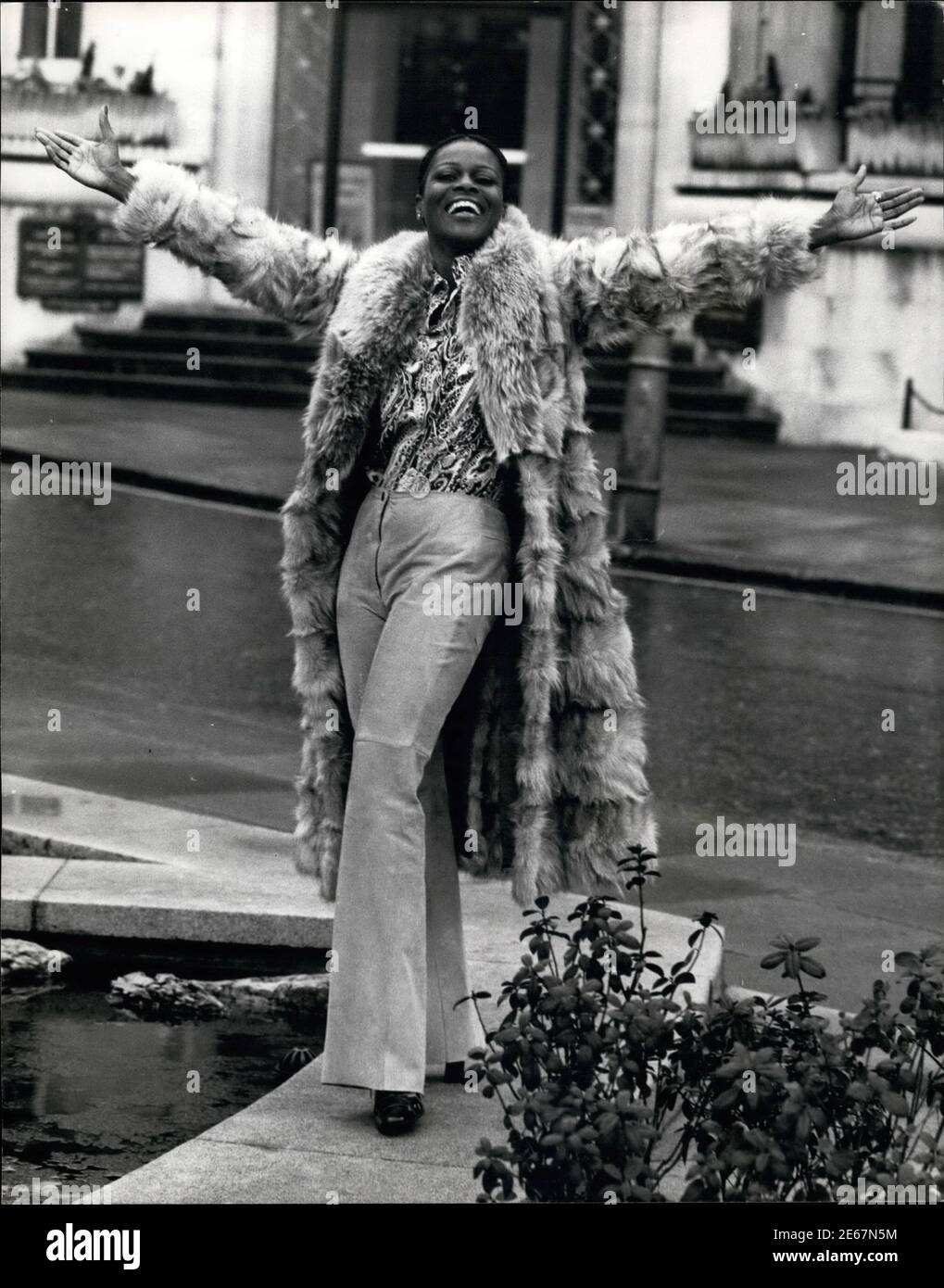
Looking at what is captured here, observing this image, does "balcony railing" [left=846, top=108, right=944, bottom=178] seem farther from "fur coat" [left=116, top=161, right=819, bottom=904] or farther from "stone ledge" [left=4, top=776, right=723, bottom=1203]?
"fur coat" [left=116, top=161, right=819, bottom=904]

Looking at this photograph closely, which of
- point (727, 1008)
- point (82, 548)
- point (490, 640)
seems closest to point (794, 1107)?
point (727, 1008)

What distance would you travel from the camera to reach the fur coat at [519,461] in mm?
4578

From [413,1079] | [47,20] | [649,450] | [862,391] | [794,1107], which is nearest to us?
[794,1107]

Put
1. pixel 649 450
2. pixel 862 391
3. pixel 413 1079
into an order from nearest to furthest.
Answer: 1. pixel 413 1079
2. pixel 649 450
3. pixel 862 391

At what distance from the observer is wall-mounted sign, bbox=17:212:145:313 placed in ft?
76.6

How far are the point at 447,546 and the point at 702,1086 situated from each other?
1.16 meters

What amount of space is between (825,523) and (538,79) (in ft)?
30.8

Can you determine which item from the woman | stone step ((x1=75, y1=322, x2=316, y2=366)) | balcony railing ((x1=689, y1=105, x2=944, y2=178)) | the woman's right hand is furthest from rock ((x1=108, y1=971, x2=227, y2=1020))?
stone step ((x1=75, y1=322, x2=316, y2=366))

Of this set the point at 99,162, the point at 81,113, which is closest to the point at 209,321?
the point at 81,113

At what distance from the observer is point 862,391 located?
2152 centimetres

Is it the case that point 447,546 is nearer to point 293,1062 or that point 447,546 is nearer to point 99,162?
point 99,162

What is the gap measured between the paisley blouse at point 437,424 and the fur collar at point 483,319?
4 cm

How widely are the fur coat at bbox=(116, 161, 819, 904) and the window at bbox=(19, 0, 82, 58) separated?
19445 millimetres

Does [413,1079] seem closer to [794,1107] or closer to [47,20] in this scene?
[794,1107]
